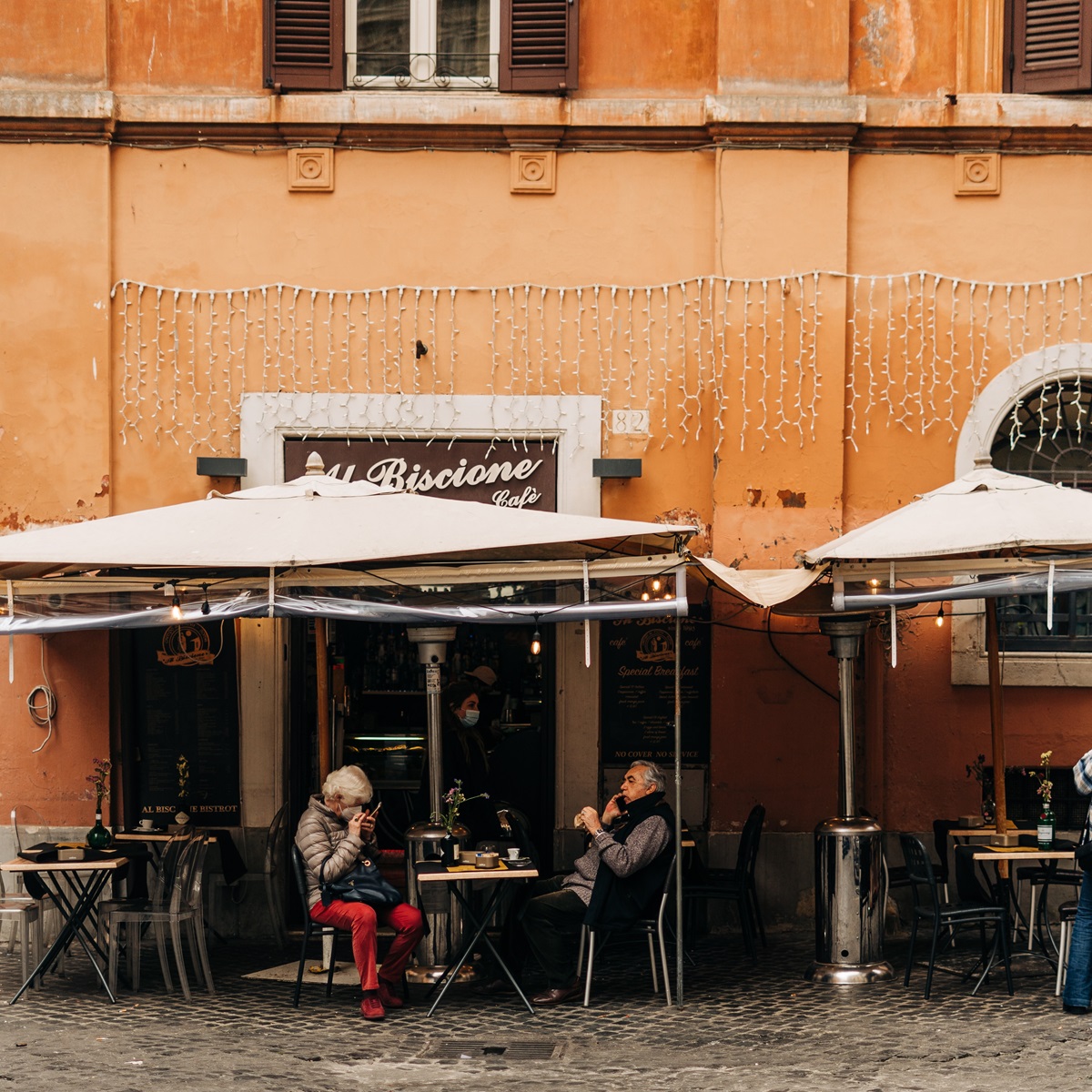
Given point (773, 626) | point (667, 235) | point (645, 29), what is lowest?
point (773, 626)

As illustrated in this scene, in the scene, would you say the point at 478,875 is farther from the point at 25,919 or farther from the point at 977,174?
the point at 977,174

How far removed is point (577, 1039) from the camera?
7699mm

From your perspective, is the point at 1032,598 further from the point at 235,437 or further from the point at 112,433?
the point at 112,433

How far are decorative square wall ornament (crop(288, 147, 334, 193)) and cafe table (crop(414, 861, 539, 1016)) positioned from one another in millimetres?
4718

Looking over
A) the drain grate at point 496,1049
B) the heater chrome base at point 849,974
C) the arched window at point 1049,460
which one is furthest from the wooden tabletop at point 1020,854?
the drain grate at point 496,1049

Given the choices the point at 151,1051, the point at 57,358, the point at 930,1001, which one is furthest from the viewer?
the point at 57,358

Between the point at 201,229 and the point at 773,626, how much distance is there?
4.77 meters

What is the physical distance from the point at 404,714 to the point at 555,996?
10.9 ft

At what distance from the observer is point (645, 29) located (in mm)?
10633

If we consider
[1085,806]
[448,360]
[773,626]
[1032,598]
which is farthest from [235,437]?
[1085,806]

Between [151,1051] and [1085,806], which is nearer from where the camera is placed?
[151,1051]

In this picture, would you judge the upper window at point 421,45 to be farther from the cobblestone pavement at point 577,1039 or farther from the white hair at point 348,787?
the cobblestone pavement at point 577,1039

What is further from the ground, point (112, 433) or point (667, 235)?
point (667, 235)

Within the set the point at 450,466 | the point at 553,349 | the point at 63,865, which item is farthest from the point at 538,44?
the point at 63,865
